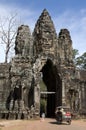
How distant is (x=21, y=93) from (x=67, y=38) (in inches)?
325

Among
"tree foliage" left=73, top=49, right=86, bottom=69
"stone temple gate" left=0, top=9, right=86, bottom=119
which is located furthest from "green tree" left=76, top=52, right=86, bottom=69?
"stone temple gate" left=0, top=9, right=86, bottom=119

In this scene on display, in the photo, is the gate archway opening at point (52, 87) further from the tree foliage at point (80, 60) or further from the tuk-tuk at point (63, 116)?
the tree foliage at point (80, 60)

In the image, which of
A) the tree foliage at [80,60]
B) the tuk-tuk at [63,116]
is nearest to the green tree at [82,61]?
the tree foliage at [80,60]

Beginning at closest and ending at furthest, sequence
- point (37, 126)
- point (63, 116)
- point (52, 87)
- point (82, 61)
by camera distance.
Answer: point (37, 126) < point (63, 116) < point (52, 87) < point (82, 61)

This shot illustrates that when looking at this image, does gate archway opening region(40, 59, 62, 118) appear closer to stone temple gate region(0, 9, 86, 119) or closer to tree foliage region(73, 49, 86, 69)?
stone temple gate region(0, 9, 86, 119)

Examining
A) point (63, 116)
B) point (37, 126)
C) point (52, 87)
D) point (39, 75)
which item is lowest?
point (37, 126)

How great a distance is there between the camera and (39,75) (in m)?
26.5

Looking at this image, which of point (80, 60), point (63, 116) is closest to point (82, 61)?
point (80, 60)

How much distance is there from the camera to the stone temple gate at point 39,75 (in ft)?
84.2

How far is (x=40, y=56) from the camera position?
91.0 feet

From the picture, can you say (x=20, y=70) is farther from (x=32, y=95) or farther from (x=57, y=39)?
(x=57, y=39)

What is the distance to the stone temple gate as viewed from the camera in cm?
2566

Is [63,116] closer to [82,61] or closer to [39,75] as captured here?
[39,75]

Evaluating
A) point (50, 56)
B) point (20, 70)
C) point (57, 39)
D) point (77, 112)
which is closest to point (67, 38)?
point (57, 39)
